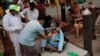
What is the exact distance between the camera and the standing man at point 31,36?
15.6ft

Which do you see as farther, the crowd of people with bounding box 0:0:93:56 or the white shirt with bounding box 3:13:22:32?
the white shirt with bounding box 3:13:22:32

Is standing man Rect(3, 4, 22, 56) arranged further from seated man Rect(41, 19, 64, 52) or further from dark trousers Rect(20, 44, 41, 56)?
seated man Rect(41, 19, 64, 52)

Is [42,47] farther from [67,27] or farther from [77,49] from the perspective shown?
[67,27]

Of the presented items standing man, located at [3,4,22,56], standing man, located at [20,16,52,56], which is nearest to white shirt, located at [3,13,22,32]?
standing man, located at [3,4,22,56]

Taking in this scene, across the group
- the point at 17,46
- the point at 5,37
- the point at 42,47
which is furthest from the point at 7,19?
the point at 5,37

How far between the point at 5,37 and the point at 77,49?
3353 mm

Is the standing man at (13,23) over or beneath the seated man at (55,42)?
over

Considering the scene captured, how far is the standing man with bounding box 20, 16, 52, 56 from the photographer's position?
4758 mm

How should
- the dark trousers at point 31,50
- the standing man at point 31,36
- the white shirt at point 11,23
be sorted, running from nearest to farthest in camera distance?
the standing man at point 31,36
the dark trousers at point 31,50
the white shirt at point 11,23

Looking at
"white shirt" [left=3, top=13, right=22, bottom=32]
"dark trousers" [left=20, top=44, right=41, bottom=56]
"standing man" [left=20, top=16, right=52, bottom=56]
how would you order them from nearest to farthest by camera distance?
1. "standing man" [left=20, top=16, right=52, bottom=56]
2. "dark trousers" [left=20, top=44, right=41, bottom=56]
3. "white shirt" [left=3, top=13, right=22, bottom=32]

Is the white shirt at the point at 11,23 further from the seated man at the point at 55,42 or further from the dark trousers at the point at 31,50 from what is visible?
the seated man at the point at 55,42

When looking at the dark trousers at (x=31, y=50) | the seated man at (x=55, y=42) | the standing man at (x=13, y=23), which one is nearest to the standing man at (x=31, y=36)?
the dark trousers at (x=31, y=50)

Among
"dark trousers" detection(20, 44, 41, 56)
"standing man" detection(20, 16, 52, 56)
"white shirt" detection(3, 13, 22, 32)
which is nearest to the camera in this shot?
"standing man" detection(20, 16, 52, 56)

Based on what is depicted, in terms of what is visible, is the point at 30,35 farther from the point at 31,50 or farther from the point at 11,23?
the point at 11,23
